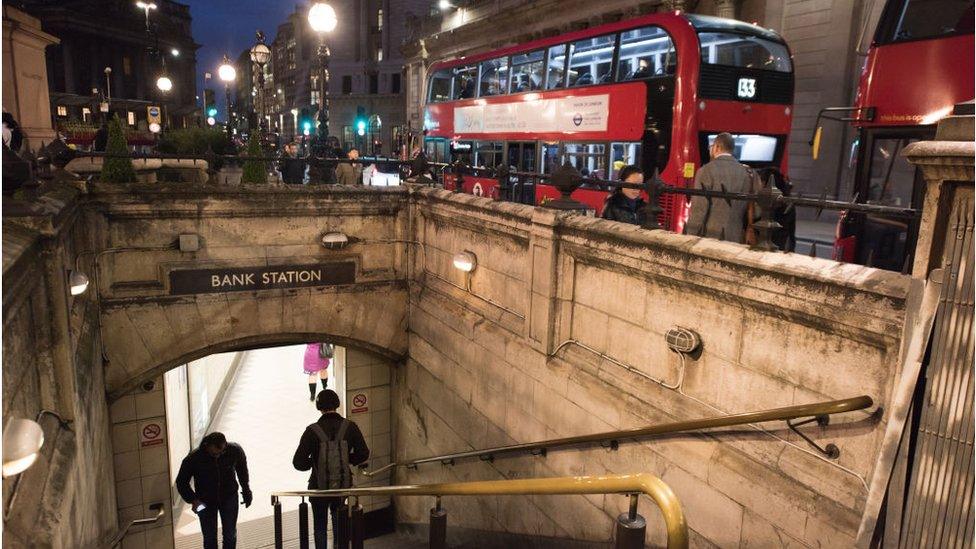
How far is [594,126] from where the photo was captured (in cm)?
1183

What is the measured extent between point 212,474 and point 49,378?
379 cm

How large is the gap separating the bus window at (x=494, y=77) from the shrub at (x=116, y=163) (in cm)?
821

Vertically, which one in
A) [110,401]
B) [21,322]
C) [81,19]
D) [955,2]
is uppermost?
[81,19]

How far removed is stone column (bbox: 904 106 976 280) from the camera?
3436mm

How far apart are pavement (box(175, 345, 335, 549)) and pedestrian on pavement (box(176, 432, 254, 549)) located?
239cm

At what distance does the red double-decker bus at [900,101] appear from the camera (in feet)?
25.4

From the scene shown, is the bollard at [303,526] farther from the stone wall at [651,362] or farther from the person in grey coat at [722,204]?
the person in grey coat at [722,204]

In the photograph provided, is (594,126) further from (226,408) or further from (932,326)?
(226,408)

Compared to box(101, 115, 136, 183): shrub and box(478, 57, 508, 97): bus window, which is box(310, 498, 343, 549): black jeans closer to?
box(101, 115, 136, 183): shrub

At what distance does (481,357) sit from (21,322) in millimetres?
5444

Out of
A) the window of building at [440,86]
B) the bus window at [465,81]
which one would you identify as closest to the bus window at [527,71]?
the bus window at [465,81]

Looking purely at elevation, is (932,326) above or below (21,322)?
above

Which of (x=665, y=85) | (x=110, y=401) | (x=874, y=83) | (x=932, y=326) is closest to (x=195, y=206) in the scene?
(x=110, y=401)

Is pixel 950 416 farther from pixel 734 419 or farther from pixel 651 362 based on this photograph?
pixel 651 362
